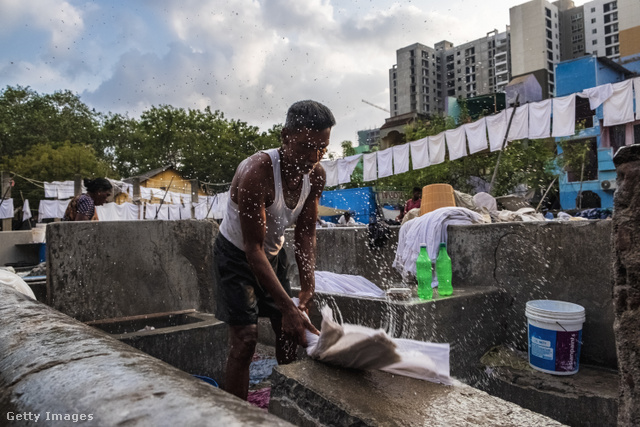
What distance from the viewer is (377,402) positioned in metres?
1.70

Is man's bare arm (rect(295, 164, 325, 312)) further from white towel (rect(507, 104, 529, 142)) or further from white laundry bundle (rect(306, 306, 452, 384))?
white towel (rect(507, 104, 529, 142))

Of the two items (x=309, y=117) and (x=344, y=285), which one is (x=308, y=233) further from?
(x=344, y=285)

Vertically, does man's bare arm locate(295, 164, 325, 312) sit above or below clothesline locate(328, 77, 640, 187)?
below

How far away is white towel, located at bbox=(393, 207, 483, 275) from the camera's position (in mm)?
4785

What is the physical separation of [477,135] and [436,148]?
153 centimetres

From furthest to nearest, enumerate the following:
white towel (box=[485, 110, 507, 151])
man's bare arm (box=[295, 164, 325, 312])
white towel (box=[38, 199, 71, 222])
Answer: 1. white towel (box=[38, 199, 71, 222])
2. white towel (box=[485, 110, 507, 151])
3. man's bare arm (box=[295, 164, 325, 312])

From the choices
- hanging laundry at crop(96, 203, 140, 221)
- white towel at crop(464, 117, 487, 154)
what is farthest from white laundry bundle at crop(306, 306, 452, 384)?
hanging laundry at crop(96, 203, 140, 221)

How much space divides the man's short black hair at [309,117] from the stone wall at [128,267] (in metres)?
2.17

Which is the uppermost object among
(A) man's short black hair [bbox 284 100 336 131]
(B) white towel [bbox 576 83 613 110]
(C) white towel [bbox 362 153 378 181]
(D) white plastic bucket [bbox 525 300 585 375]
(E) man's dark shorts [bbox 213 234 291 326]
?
(B) white towel [bbox 576 83 613 110]

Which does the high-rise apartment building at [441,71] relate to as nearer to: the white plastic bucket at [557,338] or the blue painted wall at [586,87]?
the blue painted wall at [586,87]

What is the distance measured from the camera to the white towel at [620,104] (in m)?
9.07

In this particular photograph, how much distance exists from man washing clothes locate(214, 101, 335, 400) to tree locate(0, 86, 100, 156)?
106 feet

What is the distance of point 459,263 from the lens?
470 centimetres

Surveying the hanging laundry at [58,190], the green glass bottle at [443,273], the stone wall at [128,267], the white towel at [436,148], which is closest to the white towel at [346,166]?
the white towel at [436,148]
